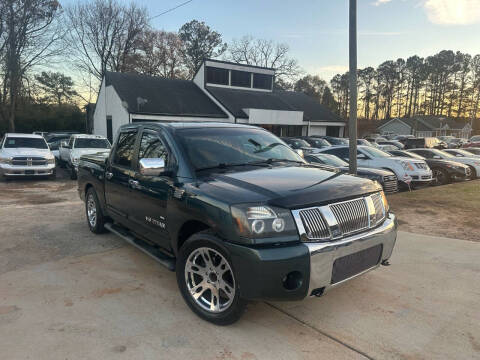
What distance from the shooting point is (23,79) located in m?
32.7

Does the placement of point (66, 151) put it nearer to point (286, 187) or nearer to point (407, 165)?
point (407, 165)

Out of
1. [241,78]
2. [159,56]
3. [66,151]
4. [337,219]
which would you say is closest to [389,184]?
[337,219]

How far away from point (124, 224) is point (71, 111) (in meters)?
40.1

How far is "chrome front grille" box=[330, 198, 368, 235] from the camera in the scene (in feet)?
9.71

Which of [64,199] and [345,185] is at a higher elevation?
[345,185]

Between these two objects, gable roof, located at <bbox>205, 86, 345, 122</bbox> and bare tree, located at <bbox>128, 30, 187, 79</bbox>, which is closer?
gable roof, located at <bbox>205, 86, 345, 122</bbox>

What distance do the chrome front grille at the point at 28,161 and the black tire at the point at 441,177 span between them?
15.0m

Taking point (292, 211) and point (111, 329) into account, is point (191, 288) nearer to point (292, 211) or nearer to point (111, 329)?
point (111, 329)

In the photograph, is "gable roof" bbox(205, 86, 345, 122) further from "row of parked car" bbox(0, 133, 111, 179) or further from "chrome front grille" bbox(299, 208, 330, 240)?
"chrome front grille" bbox(299, 208, 330, 240)

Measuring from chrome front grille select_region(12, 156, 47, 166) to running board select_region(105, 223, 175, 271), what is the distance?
935 cm

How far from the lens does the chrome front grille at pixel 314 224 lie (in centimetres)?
278

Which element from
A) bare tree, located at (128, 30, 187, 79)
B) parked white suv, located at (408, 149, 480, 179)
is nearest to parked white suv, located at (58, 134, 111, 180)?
parked white suv, located at (408, 149, 480, 179)

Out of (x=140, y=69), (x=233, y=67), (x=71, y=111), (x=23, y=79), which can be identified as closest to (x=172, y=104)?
(x=233, y=67)

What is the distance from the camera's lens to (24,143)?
1343cm
